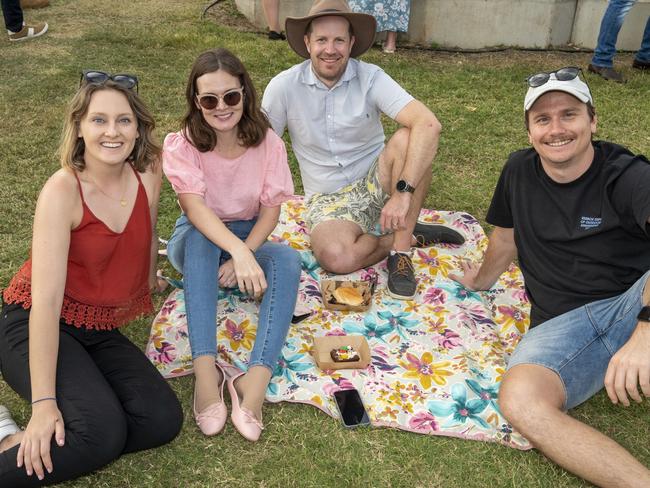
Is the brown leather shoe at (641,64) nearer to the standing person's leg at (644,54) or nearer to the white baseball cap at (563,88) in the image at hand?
the standing person's leg at (644,54)

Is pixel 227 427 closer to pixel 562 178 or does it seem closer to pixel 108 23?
pixel 562 178

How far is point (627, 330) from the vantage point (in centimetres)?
293

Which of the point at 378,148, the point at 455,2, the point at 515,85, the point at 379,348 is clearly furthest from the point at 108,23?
the point at 379,348

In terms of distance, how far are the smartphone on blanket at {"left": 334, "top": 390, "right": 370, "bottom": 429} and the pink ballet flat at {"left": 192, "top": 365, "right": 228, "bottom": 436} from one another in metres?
0.53

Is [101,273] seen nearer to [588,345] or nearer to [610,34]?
[588,345]

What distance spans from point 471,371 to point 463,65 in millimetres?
5692

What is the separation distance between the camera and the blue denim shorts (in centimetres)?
292

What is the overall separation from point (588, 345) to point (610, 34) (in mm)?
5782

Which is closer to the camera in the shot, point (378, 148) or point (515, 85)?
point (378, 148)

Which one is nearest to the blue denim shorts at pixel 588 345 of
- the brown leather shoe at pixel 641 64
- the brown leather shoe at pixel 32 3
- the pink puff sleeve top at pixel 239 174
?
the pink puff sleeve top at pixel 239 174

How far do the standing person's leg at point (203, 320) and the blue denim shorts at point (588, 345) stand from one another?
139cm

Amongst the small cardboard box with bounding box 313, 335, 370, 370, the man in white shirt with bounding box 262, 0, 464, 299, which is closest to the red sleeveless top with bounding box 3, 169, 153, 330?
the small cardboard box with bounding box 313, 335, 370, 370

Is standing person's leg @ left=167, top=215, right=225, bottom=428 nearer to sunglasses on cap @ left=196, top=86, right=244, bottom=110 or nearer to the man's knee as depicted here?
sunglasses on cap @ left=196, top=86, right=244, bottom=110

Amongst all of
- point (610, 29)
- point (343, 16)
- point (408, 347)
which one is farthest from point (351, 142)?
point (610, 29)
